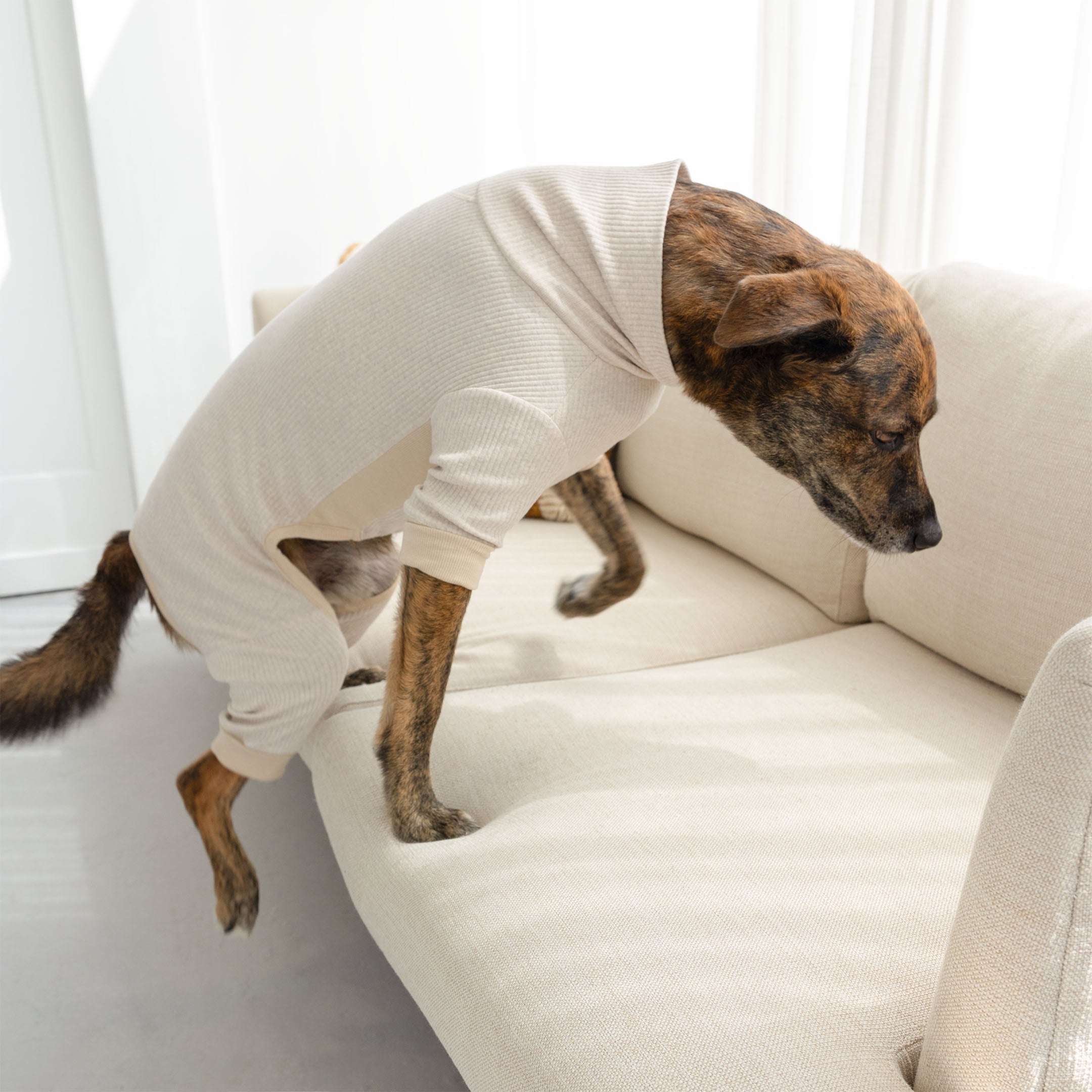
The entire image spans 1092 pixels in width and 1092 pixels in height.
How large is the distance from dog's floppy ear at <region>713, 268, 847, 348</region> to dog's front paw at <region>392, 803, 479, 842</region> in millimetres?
704

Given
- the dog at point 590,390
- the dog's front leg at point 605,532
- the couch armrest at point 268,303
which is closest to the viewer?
the dog at point 590,390

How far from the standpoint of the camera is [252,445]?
1.38 metres

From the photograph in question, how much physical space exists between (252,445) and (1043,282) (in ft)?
4.32

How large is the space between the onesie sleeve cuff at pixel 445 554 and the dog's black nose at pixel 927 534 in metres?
0.58

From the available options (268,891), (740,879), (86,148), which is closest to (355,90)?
(86,148)

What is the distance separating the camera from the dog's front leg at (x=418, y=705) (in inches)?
51.4

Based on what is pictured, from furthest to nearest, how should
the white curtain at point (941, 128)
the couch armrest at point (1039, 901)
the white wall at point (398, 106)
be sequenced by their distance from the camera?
the white wall at point (398, 106) → the white curtain at point (941, 128) → the couch armrest at point (1039, 901)

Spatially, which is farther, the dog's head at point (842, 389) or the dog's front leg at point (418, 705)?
the dog's front leg at point (418, 705)

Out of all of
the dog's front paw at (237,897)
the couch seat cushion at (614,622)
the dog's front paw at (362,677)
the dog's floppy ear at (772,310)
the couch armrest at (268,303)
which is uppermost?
the dog's floppy ear at (772,310)

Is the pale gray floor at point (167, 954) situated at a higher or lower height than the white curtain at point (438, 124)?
lower

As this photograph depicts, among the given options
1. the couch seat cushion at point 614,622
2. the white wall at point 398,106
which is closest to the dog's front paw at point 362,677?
the couch seat cushion at point 614,622

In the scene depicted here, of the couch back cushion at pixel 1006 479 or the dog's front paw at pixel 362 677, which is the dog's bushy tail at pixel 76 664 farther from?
the couch back cushion at pixel 1006 479

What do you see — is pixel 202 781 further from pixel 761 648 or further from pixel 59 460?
pixel 59 460

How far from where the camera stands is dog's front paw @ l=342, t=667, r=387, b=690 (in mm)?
1843
